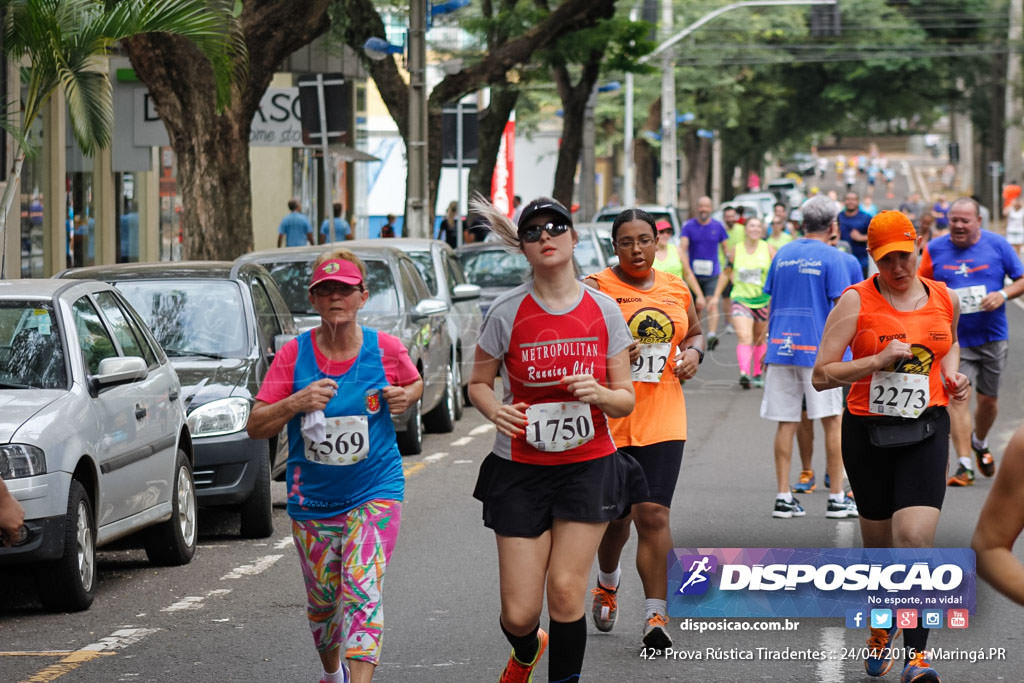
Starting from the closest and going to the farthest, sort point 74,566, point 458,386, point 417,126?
point 74,566
point 458,386
point 417,126

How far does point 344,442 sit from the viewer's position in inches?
237

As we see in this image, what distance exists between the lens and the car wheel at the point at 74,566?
805 cm

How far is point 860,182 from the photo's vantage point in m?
121

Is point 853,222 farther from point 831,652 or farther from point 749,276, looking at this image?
point 831,652

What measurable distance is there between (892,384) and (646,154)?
182 feet

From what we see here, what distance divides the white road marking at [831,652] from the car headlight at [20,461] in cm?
341

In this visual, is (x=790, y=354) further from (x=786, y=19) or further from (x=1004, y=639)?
(x=786, y=19)

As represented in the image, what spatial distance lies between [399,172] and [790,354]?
168ft

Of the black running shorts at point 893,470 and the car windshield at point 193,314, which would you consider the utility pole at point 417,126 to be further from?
the black running shorts at point 893,470

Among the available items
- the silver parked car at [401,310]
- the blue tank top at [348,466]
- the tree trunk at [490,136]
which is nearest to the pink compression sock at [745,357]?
the silver parked car at [401,310]

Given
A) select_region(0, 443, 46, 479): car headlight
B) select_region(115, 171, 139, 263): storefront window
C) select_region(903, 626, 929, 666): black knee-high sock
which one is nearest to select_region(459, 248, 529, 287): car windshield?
select_region(115, 171, 139, 263): storefront window

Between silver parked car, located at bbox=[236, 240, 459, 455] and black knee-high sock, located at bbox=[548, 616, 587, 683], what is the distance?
A: 24.1 feet

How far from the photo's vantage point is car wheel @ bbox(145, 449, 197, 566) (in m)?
9.41
